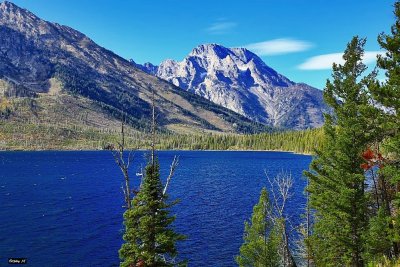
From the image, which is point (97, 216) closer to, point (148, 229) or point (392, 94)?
point (148, 229)

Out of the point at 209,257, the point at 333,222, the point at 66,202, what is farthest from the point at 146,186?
the point at 66,202

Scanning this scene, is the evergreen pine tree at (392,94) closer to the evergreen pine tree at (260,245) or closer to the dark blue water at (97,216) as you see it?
the evergreen pine tree at (260,245)

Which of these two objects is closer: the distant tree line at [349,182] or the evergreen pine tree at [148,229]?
the evergreen pine tree at [148,229]

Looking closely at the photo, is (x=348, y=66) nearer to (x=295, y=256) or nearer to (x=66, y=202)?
(x=295, y=256)

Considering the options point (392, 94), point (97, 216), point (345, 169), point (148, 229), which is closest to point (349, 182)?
point (345, 169)

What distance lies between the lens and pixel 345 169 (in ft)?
125

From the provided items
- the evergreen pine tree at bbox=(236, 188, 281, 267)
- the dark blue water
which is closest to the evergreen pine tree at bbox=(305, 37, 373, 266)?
the evergreen pine tree at bbox=(236, 188, 281, 267)

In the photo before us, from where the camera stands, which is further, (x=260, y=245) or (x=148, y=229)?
(x=260, y=245)

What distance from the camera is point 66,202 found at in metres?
110

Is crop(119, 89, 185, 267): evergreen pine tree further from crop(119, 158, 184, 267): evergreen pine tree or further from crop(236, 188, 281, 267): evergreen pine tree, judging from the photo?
crop(236, 188, 281, 267): evergreen pine tree

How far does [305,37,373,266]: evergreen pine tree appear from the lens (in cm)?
3734

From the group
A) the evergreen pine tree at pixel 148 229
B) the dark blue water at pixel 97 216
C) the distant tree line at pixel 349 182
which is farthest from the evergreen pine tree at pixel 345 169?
the dark blue water at pixel 97 216

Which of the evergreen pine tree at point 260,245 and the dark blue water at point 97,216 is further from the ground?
the evergreen pine tree at point 260,245

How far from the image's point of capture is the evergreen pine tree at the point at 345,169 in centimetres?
3734
